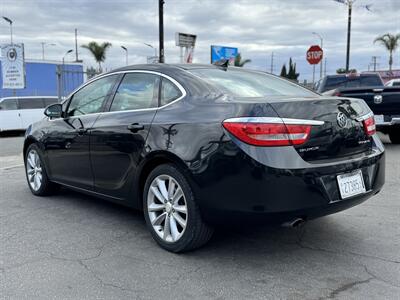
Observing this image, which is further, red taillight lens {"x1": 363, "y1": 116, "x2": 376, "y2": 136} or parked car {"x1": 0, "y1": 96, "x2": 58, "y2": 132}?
parked car {"x1": 0, "y1": 96, "x2": 58, "y2": 132}

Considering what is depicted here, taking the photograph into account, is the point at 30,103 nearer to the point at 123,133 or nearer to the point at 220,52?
the point at 220,52

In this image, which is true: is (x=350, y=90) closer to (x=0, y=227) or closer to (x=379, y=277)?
(x=379, y=277)

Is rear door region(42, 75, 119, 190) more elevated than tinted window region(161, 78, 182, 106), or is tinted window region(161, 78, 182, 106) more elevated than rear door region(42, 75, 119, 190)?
tinted window region(161, 78, 182, 106)

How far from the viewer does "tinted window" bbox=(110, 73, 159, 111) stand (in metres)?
4.09

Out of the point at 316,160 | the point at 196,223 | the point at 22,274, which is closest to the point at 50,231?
the point at 22,274

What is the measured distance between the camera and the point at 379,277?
10.6 feet

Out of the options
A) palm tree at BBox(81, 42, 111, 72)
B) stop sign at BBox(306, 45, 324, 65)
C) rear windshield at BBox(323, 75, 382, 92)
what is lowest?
rear windshield at BBox(323, 75, 382, 92)

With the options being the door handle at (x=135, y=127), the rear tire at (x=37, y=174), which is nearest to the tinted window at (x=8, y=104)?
the rear tire at (x=37, y=174)

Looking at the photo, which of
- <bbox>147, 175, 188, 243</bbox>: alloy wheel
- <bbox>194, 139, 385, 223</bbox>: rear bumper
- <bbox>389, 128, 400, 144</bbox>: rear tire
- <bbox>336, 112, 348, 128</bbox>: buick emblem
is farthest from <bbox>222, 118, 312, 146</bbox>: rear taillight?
<bbox>389, 128, 400, 144</bbox>: rear tire

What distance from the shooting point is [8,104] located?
17453 millimetres

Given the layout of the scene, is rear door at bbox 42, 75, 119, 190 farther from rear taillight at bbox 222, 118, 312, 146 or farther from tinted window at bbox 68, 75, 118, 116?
rear taillight at bbox 222, 118, 312, 146

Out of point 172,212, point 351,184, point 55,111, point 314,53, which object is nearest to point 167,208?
point 172,212

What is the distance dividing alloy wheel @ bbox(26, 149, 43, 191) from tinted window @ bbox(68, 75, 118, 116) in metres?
1.04

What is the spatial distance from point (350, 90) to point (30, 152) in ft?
20.1
